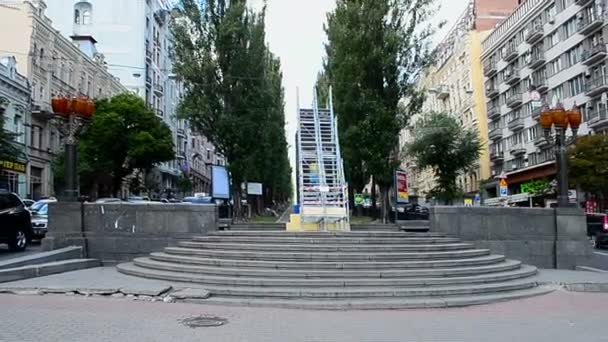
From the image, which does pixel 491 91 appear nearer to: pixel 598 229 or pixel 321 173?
pixel 598 229

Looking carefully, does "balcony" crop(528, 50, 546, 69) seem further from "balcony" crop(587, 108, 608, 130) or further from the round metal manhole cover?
the round metal manhole cover

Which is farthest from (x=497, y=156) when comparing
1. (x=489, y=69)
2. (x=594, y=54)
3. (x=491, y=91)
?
(x=594, y=54)

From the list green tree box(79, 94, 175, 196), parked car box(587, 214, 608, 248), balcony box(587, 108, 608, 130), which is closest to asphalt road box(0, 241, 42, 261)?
green tree box(79, 94, 175, 196)

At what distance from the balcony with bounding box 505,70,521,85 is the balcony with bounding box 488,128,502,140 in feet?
20.2

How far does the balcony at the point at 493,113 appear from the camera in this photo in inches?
2541

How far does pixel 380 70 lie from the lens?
78.4ft

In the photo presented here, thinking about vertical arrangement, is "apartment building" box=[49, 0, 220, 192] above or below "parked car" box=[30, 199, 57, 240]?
above

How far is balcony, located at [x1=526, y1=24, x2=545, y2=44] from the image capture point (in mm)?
53062

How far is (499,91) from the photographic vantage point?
6394 centimetres

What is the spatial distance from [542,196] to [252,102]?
3309 cm

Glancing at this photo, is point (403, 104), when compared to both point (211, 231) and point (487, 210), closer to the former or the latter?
point (487, 210)

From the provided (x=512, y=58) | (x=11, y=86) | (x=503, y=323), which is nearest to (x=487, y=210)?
(x=503, y=323)

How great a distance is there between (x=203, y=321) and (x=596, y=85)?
43985 mm

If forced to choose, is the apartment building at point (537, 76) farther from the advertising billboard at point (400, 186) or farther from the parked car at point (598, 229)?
the advertising billboard at point (400, 186)
